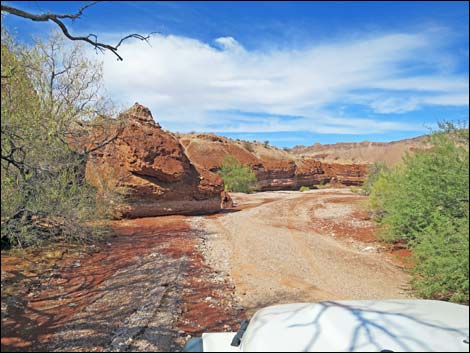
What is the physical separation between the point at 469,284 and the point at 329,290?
368 cm

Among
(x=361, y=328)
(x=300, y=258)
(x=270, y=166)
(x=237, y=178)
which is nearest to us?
(x=361, y=328)

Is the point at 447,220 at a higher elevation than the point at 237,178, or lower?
lower

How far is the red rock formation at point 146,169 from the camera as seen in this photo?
45.6ft

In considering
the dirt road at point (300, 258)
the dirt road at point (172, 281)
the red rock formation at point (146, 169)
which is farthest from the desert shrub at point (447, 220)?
the red rock formation at point (146, 169)

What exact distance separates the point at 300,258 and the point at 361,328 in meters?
7.51

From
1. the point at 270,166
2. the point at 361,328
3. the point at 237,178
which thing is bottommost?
the point at 361,328

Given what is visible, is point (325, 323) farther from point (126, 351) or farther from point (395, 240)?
point (395, 240)

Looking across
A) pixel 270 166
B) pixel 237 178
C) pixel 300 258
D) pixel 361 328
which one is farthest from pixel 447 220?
pixel 270 166

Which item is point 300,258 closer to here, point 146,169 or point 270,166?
point 146,169

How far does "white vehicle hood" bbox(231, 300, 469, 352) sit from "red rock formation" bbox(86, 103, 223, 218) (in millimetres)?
11040

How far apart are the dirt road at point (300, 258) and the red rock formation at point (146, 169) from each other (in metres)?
1.62

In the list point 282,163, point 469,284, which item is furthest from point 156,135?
point 282,163

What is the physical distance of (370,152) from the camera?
90562 millimetres

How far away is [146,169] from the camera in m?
14.4
